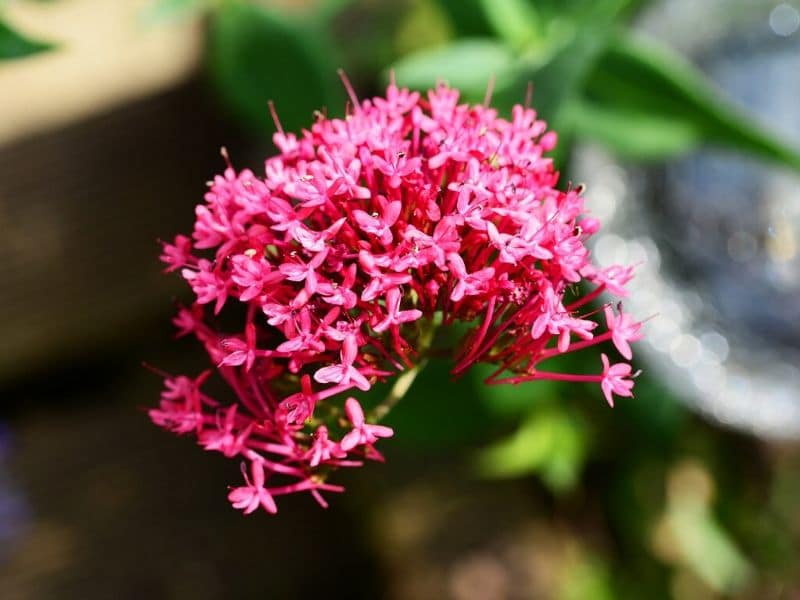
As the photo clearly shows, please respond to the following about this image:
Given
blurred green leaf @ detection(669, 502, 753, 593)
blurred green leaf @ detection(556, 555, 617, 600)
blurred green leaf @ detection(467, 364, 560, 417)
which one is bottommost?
blurred green leaf @ detection(669, 502, 753, 593)

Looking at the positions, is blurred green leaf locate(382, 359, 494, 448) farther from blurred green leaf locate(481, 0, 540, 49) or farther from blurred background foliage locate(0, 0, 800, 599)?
blurred green leaf locate(481, 0, 540, 49)

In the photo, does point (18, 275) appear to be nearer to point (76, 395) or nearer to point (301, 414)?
point (76, 395)

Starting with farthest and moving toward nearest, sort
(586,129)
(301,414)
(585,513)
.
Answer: (585,513)
(586,129)
(301,414)

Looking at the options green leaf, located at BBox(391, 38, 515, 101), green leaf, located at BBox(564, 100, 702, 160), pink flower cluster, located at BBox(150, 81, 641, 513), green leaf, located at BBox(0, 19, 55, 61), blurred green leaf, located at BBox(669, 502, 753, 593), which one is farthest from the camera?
blurred green leaf, located at BBox(669, 502, 753, 593)

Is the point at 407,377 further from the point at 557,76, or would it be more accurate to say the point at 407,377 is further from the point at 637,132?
the point at 637,132

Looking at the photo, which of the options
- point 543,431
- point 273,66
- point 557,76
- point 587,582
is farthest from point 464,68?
point 587,582

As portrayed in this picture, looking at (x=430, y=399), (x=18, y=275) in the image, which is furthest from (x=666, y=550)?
(x=18, y=275)

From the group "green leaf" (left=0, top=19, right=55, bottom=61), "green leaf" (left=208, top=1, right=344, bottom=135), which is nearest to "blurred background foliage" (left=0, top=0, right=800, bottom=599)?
"green leaf" (left=208, top=1, right=344, bottom=135)
